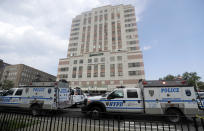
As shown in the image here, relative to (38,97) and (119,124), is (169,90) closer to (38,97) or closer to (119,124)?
(119,124)

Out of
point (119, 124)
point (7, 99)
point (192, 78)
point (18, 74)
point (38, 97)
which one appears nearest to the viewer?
point (119, 124)

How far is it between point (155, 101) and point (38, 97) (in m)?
9.14

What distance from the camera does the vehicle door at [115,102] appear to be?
268 inches

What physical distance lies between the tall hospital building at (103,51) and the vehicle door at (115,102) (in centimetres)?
Result: 3110

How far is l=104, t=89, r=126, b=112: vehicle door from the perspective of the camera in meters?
6.81

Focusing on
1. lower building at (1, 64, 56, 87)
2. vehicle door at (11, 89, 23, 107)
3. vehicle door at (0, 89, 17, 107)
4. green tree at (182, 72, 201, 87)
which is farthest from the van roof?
lower building at (1, 64, 56, 87)

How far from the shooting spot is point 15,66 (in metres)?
65.9

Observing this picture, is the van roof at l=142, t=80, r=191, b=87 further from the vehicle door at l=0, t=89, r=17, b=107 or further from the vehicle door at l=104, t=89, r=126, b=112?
the vehicle door at l=0, t=89, r=17, b=107

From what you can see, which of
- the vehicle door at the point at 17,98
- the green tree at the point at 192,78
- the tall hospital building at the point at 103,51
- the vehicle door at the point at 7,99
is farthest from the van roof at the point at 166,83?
the green tree at the point at 192,78

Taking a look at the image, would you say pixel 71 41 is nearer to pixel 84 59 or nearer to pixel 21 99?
pixel 84 59

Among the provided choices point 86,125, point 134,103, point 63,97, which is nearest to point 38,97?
point 63,97

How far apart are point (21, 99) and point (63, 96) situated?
357 cm

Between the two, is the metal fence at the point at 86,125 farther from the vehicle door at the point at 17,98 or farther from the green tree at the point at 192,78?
the green tree at the point at 192,78

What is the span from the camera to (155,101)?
21.7 feet
